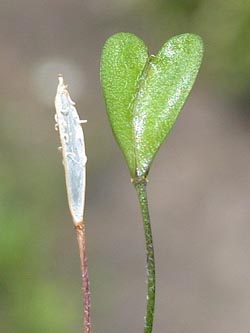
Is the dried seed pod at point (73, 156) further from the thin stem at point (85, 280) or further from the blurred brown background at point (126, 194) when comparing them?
the blurred brown background at point (126, 194)

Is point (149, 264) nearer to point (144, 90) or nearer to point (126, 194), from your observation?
point (144, 90)

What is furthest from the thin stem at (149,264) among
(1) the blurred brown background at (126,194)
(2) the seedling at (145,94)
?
(1) the blurred brown background at (126,194)

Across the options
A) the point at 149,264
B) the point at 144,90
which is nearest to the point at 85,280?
the point at 149,264

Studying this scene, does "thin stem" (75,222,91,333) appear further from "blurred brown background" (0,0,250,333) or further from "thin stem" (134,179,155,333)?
"blurred brown background" (0,0,250,333)

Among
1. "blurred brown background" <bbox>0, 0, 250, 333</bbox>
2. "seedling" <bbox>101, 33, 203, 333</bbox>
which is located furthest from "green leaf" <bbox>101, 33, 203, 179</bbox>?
"blurred brown background" <bbox>0, 0, 250, 333</bbox>

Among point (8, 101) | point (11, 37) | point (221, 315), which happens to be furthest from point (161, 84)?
point (11, 37)

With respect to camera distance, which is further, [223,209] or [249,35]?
[223,209]

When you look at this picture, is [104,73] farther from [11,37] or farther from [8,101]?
[11,37]

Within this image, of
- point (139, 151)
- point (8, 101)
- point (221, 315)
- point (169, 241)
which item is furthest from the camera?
point (8, 101)
